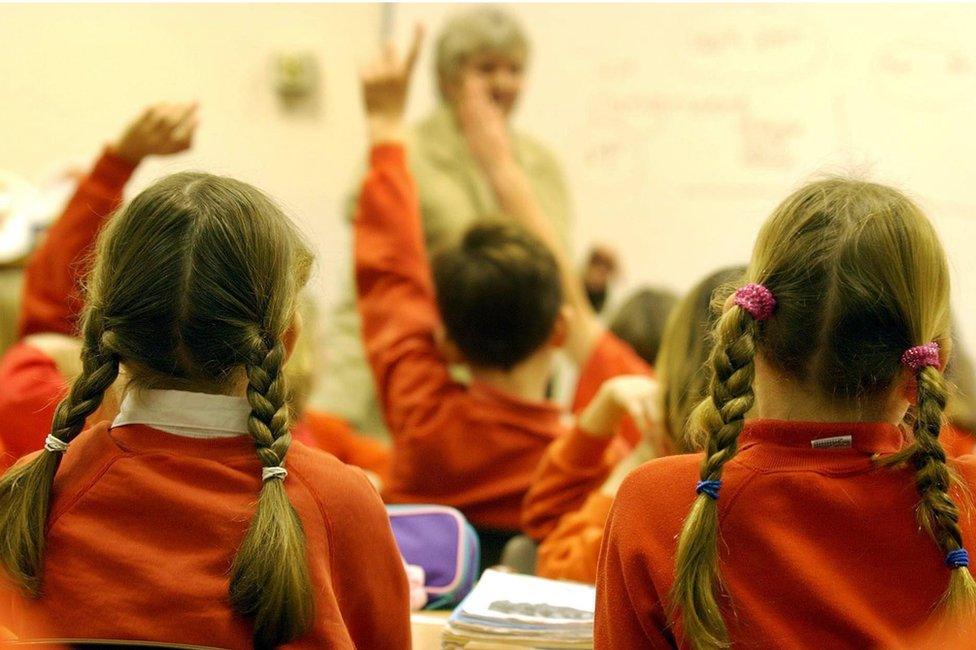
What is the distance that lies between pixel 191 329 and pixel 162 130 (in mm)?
894

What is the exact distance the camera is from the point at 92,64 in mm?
3471

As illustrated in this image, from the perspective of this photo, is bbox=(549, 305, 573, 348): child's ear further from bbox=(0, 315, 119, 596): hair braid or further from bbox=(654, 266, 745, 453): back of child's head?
bbox=(0, 315, 119, 596): hair braid

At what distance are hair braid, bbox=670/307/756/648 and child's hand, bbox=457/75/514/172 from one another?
1.60 meters

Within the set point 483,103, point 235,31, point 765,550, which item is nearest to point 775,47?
point 483,103

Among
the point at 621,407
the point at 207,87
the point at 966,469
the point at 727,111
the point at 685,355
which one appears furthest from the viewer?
the point at 207,87

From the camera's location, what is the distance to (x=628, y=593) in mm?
1052

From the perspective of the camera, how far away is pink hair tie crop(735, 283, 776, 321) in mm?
1037

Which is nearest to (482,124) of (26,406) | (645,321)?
(645,321)

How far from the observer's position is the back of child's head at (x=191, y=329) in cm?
100

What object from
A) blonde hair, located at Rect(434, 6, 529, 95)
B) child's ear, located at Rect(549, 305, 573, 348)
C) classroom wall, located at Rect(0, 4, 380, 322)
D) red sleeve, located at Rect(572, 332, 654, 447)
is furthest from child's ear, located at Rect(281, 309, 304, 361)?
classroom wall, located at Rect(0, 4, 380, 322)

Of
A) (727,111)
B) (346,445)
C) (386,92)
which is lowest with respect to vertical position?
(346,445)

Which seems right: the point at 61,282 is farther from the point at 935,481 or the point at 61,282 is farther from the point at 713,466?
the point at 935,481

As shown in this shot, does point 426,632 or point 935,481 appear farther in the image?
point 426,632

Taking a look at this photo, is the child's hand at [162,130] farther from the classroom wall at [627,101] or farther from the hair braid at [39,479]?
the classroom wall at [627,101]
